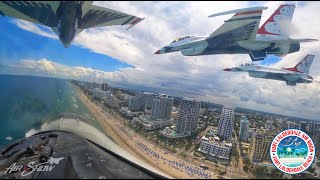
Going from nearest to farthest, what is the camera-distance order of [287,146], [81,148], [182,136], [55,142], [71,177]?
[71,177] < [287,146] < [182,136] < [81,148] < [55,142]

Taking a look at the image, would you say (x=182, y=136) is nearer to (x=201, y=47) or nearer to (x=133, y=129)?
(x=133, y=129)

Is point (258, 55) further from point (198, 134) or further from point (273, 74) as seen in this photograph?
point (198, 134)

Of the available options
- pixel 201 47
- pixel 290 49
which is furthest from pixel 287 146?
pixel 201 47

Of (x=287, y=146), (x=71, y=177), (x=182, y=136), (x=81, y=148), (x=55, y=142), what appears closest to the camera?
(x=71, y=177)

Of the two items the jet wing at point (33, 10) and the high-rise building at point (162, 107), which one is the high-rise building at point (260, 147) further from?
the jet wing at point (33, 10)

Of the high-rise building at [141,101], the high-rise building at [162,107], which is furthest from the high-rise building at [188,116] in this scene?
A: the high-rise building at [141,101]

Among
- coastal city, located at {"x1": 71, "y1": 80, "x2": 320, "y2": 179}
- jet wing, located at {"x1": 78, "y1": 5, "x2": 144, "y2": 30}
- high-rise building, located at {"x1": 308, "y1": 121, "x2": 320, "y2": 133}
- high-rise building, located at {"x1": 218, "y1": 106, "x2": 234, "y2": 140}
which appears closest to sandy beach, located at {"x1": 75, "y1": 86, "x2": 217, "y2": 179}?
coastal city, located at {"x1": 71, "y1": 80, "x2": 320, "y2": 179}

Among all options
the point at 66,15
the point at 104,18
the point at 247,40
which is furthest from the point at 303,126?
the point at 66,15

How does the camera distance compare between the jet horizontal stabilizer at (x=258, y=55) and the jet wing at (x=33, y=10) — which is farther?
the jet wing at (x=33, y=10)
